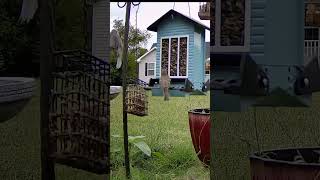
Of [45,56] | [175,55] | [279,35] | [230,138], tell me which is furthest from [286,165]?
[45,56]

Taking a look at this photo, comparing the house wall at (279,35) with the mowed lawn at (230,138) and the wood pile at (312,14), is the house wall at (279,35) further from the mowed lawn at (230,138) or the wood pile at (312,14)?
the mowed lawn at (230,138)

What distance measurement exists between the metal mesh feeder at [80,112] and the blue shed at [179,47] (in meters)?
0.67

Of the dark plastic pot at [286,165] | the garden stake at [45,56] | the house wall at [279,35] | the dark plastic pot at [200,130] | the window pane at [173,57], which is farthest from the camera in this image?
the dark plastic pot at [200,130]

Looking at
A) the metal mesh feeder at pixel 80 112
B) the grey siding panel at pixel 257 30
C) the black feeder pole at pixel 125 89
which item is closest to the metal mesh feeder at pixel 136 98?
the black feeder pole at pixel 125 89

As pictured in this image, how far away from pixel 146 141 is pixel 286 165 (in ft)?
5.43

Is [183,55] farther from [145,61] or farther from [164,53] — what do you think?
[145,61]

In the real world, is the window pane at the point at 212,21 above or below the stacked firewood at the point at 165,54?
above

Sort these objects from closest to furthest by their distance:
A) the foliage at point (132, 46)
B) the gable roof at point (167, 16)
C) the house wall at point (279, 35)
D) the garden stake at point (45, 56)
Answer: the house wall at point (279, 35) < the garden stake at point (45, 56) < the gable roof at point (167, 16) < the foliage at point (132, 46)

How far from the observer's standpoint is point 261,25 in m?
2.05

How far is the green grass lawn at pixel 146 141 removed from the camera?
7.50 ft

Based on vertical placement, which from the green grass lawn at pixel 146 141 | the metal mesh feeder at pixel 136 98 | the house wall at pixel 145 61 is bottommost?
the green grass lawn at pixel 146 141

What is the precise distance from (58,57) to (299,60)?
129 cm

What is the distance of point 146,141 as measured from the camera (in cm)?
334

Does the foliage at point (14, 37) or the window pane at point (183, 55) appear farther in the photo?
the window pane at point (183, 55)
